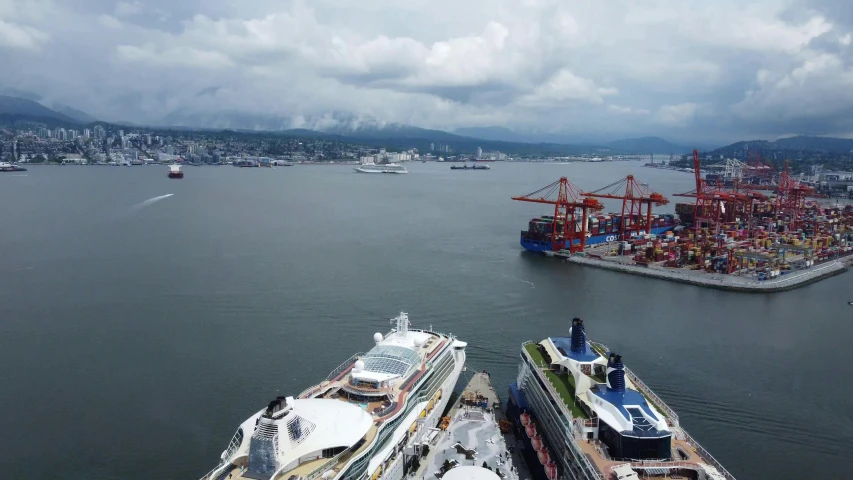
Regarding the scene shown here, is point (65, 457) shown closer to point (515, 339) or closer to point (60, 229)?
point (515, 339)

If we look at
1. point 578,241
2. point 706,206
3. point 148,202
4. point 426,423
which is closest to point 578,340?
point 426,423

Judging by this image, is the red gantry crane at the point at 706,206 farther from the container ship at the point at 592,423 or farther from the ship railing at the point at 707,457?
the ship railing at the point at 707,457

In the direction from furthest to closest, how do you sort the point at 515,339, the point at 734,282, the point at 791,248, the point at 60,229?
the point at 60,229 → the point at 791,248 → the point at 734,282 → the point at 515,339

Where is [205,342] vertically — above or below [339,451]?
below

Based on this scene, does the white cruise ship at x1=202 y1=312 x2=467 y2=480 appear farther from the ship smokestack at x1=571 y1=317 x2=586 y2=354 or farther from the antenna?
the ship smokestack at x1=571 y1=317 x2=586 y2=354

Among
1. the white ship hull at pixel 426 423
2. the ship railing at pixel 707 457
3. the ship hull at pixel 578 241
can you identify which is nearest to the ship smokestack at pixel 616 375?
the ship railing at pixel 707 457

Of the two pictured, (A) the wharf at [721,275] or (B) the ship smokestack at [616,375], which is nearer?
(B) the ship smokestack at [616,375]

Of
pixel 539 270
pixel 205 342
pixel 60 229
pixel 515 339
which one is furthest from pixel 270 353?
pixel 60 229
